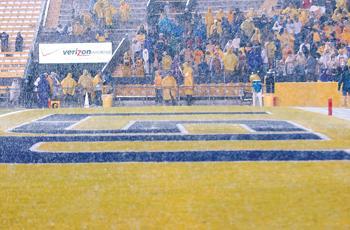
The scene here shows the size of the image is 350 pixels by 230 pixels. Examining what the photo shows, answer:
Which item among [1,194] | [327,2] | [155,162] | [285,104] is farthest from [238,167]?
[327,2]

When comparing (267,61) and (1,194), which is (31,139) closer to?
(1,194)

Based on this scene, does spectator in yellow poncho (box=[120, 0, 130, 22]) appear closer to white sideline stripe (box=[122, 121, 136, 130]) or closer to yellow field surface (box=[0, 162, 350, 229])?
white sideline stripe (box=[122, 121, 136, 130])

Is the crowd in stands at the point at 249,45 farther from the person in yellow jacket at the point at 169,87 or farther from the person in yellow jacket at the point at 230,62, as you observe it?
the person in yellow jacket at the point at 169,87

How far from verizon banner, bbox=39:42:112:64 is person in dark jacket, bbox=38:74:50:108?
4120mm

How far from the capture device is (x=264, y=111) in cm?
2633

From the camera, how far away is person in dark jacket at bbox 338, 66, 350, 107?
2742cm

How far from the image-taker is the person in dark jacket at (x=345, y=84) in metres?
27.4

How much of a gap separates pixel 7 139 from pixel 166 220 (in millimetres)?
9232

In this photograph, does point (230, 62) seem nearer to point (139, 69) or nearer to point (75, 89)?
point (139, 69)

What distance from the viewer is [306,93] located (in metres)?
29.5

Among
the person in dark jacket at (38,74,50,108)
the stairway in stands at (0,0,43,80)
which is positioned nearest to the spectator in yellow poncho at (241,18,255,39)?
the person in dark jacket at (38,74,50,108)

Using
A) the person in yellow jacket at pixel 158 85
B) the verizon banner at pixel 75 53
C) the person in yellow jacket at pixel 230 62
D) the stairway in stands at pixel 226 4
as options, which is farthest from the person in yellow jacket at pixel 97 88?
the stairway in stands at pixel 226 4

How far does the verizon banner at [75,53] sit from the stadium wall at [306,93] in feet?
26.6

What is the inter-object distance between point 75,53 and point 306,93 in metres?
10.1
